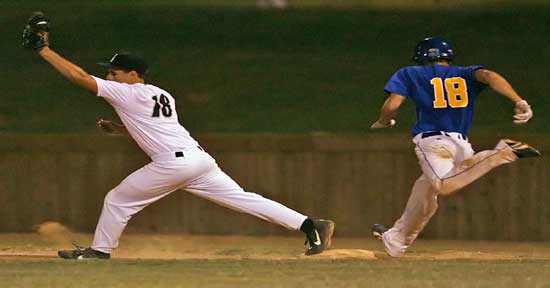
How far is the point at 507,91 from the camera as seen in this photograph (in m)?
10.3

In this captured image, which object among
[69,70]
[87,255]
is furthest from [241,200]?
[69,70]

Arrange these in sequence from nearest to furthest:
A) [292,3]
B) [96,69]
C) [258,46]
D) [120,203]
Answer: [120,203] < [96,69] < [258,46] < [292,3]

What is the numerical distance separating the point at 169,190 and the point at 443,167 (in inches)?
85.4

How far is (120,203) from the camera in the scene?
10508 millimetres

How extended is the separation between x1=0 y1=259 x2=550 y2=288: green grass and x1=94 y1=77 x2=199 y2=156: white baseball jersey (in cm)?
94

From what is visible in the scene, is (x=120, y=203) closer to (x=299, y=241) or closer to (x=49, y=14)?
(x=299, y=241)

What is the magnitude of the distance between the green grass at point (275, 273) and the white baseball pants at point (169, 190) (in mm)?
462

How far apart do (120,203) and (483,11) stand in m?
12.2

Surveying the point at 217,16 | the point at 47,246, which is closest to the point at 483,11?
the point at 217,16

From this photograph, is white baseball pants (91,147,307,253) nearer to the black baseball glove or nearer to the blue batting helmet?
the black baseball glove

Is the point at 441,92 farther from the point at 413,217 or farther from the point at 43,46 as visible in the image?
the point at 43,46

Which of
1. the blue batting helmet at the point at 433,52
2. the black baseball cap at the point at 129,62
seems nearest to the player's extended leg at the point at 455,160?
the blue batting helmet at the point at 433,52

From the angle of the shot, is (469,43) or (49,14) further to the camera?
(49,14)

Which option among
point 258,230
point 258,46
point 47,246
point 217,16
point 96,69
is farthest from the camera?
point 217,16
